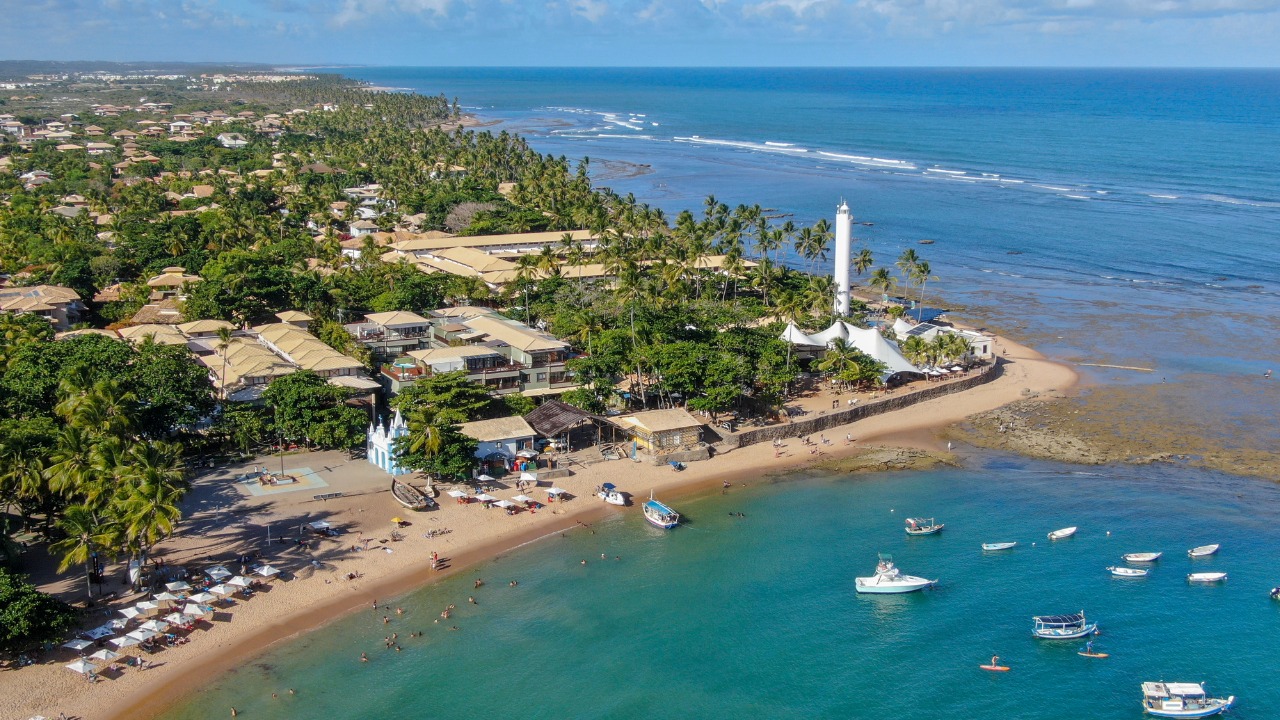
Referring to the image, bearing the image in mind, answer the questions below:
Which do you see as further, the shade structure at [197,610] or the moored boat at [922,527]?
the moored boat at [922,527]

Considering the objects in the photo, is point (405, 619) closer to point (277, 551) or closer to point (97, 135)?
point (277, 551)

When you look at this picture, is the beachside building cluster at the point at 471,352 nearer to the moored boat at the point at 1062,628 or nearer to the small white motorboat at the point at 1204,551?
the moored boat at the point at 1062,628

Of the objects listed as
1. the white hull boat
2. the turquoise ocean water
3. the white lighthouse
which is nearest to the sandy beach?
the turquoise ocean water

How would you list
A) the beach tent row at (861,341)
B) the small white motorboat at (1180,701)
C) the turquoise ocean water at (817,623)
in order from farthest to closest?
1. the beach tent row at (861,341)
2. the turquoise ocean water at (817,623)
3. the small white motorboat at (1180,701)

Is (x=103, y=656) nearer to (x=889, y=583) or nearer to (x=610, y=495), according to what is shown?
(x=610, y=495)

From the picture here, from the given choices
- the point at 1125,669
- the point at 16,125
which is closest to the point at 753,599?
the point at 1125,669

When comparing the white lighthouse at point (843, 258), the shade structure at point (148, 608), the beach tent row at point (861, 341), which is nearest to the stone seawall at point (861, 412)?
the beach tent row at point (861, 341)

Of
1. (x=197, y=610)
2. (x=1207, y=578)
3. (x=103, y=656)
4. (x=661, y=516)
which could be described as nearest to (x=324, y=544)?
(x=197, y=610)

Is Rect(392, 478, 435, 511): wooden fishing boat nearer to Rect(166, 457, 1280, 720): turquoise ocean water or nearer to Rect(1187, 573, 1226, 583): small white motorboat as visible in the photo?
Rect(166, 457, 1280, 720): turquoise ocean water
